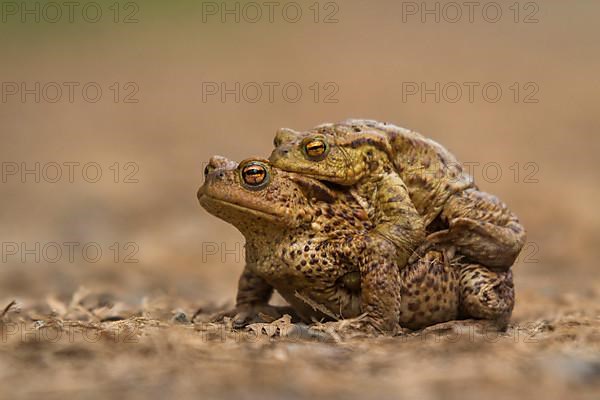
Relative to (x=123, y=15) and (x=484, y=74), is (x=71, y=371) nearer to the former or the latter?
(x=484, y=74)

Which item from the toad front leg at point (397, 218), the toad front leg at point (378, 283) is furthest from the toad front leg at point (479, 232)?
the toad front leg at point (378, 283)

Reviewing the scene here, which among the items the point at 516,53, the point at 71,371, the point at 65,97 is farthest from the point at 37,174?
the point at 516,53

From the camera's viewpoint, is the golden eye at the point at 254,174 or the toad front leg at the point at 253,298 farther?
the toad front leg at the point at 253,298

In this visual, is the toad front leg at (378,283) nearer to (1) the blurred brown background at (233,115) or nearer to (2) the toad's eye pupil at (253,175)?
(2) the toad's eye pupil at (253,175)

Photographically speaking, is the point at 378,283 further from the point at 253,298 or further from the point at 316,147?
the point at 253,298

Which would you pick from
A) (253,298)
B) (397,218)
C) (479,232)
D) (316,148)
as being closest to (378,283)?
(397,218)

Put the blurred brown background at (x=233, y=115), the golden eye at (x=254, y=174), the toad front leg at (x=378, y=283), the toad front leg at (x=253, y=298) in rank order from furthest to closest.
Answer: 1. the blurred brown background at (x=233, y=115)
2. the toad front leg at (x=253, y=298)
3. the golden eye at (x=254, y=174)
4. the toad front leg at (x=378, y=283)
